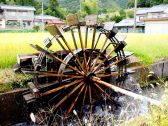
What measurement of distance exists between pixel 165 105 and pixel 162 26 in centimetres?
3345

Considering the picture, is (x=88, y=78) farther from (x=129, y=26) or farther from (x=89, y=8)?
(x=89, y=8)

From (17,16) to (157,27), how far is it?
2772 cm

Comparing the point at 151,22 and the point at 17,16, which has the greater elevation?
the point at 17,16

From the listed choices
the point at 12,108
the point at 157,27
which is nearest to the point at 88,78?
the point at 12,108

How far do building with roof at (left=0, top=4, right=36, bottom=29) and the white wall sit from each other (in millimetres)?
22209

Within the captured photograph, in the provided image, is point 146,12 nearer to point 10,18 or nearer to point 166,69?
point 10,18

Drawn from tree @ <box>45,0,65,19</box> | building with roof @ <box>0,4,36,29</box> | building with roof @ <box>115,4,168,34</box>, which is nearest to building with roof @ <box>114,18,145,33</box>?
building with roof @ <box>115,4,168,34</box>

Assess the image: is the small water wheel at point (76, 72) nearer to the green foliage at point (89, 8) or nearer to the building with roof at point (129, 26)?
the building with roof at point (129, 26)

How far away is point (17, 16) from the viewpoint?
5381 cm

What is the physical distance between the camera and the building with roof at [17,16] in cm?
5022

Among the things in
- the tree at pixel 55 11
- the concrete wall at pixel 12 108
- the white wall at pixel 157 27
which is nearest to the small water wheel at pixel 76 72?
the concrete wall at pixel 12 108

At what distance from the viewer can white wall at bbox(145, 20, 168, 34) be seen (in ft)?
116

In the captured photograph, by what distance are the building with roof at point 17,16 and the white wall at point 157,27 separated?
72.9 feet

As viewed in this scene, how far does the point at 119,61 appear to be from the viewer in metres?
8.62
